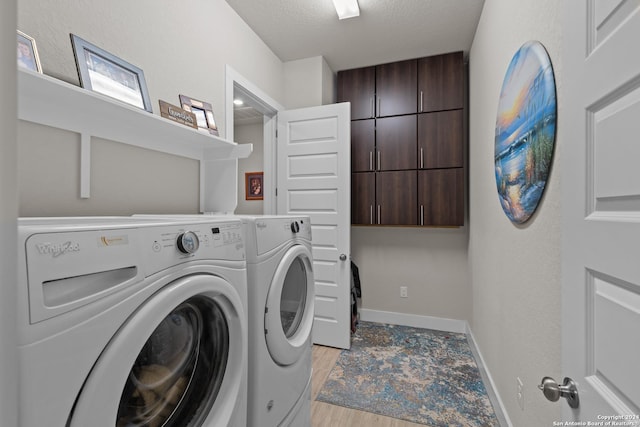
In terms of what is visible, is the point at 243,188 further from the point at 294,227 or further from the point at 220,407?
the point at 220,407

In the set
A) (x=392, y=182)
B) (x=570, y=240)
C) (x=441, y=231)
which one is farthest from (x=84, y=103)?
(x=441, y=231)

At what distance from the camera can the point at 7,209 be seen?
285 millimetres

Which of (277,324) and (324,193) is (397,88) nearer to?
(324,193)

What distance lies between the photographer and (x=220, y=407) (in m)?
0.85

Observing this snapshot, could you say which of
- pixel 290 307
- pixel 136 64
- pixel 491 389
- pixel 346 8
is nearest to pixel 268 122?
pixel 346 8

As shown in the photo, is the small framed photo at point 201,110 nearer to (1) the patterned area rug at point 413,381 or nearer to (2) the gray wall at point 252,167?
(1) the patterned area rug at point 413,381

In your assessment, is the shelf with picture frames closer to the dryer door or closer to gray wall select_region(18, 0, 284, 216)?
gray wall select_region(18, 0, 284, 216)

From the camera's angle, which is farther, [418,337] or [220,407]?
[418,337]

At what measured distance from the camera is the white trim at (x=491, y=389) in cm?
156

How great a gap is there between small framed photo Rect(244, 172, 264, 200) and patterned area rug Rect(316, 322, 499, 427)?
2265 mm

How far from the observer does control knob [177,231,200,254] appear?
2.32 ft

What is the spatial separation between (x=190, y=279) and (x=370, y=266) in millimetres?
2638

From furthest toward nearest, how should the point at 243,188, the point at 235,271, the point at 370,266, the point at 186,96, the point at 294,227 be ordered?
the point at 243,188, the point at 370,266, the point at 186,96, the point at 294,227, the point at 235,271

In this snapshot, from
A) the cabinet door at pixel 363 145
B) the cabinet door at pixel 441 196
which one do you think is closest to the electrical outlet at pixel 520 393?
the cabinet door at pixel 441 196
